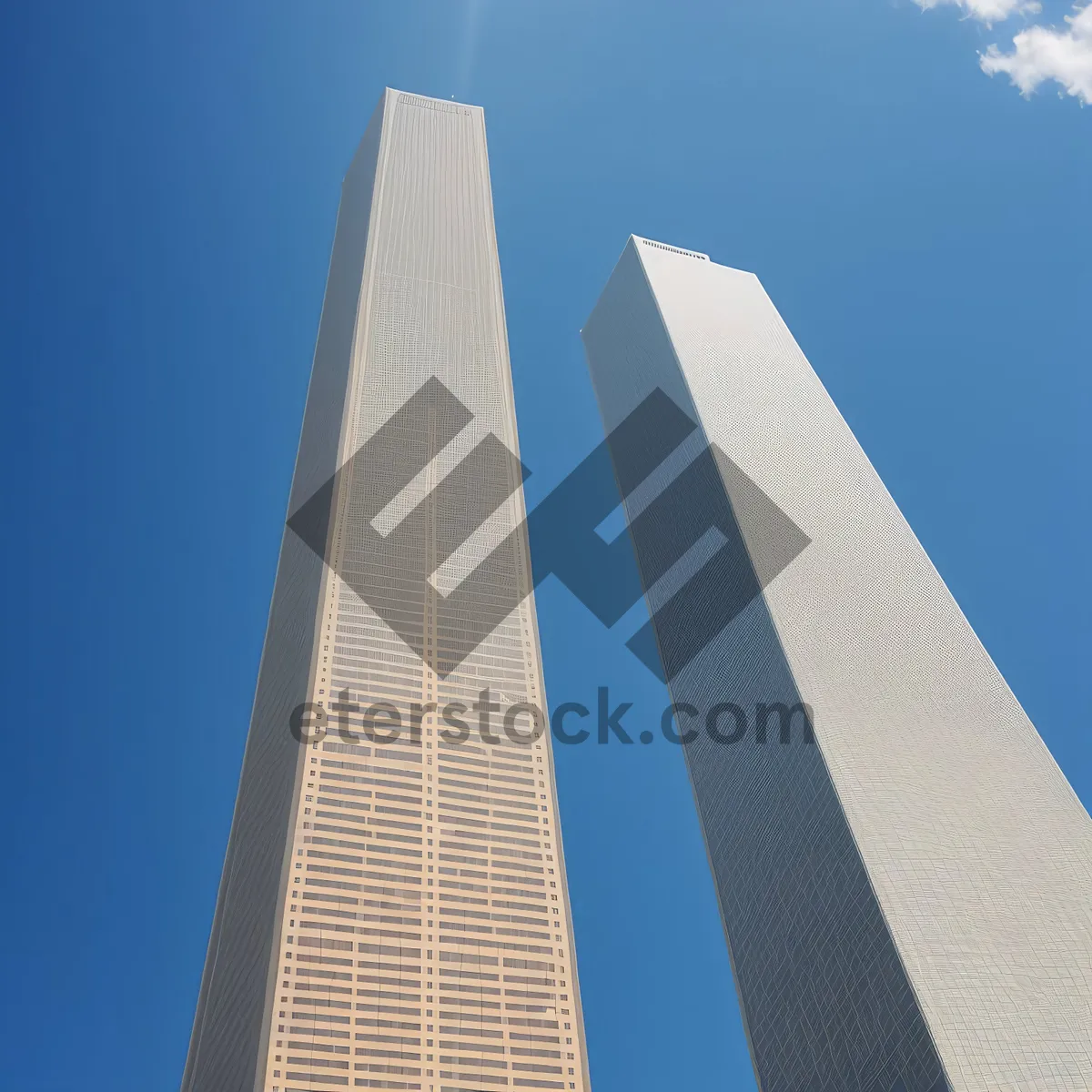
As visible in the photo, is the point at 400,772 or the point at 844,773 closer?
the point at 400,772

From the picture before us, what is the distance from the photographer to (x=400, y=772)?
50312mm

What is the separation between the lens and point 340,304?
331 ft

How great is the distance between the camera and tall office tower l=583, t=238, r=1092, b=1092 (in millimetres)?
48750

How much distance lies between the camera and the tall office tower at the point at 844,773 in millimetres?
48750

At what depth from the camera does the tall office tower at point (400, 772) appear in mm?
40688

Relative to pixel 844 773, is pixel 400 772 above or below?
below

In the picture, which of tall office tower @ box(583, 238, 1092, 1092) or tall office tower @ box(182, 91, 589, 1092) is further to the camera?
tall office tower @ box(583, 238, 1092, 1092)

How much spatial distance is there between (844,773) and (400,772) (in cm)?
2220

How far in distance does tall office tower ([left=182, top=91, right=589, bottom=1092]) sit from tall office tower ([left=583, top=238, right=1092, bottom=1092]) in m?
14.3

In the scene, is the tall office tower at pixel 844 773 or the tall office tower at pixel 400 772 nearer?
the tall office tower at pixel 400 772

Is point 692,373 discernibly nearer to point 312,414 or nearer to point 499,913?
point 312,414

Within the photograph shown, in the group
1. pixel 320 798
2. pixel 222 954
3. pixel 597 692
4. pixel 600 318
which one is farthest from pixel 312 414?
pixel 320 798

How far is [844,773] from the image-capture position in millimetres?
57719

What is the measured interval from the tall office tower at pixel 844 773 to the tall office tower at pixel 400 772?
14280 mm
